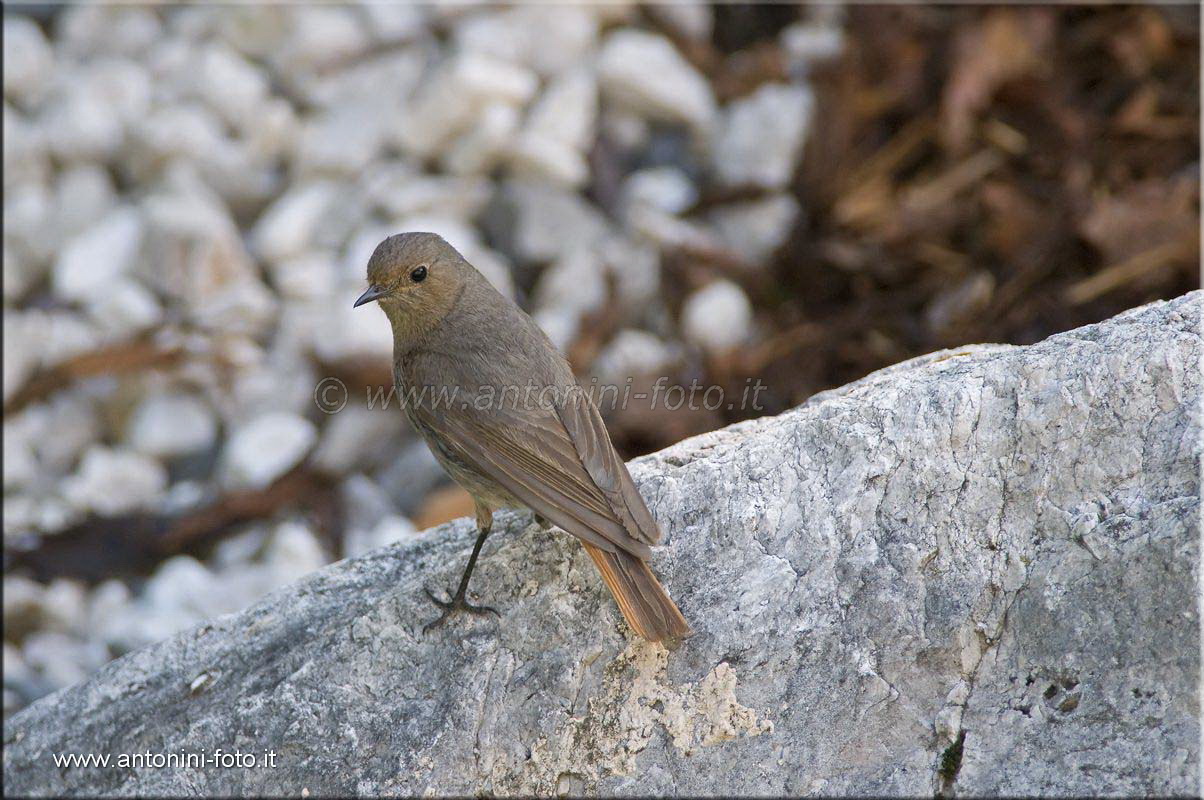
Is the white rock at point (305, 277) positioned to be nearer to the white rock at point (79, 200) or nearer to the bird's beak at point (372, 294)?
the white rock at point (79, 200)

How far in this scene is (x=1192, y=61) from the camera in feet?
19.6

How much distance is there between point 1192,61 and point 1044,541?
162 inches

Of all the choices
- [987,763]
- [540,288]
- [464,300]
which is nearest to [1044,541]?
[987,763]

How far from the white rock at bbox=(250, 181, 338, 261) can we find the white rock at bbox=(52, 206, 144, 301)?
0.59 meters

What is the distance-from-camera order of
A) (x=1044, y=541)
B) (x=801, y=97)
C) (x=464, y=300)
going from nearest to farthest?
1. (x=1044, y=541)
2. (x=464, y=300)
3. (x=801, y=97)

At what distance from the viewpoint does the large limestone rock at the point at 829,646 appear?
2.72 m

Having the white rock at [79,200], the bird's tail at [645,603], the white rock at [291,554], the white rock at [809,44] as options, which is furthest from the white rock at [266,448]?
the white rock at [809,44]

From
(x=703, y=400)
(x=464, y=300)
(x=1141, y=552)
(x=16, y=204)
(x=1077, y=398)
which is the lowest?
(x=703, y=400)

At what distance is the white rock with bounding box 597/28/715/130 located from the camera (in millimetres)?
6434

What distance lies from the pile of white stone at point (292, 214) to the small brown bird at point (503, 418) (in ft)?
4.20

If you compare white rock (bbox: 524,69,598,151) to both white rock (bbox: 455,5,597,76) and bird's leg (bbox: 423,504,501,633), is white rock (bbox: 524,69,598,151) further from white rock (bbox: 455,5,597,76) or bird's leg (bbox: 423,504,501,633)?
bird's leg (bbox: 423,504,501,633)

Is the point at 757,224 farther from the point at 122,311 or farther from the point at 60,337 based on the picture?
the point at 60,337

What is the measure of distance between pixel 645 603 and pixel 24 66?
5334mm

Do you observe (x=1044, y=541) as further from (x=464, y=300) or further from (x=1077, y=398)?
(x=464, y=300)
